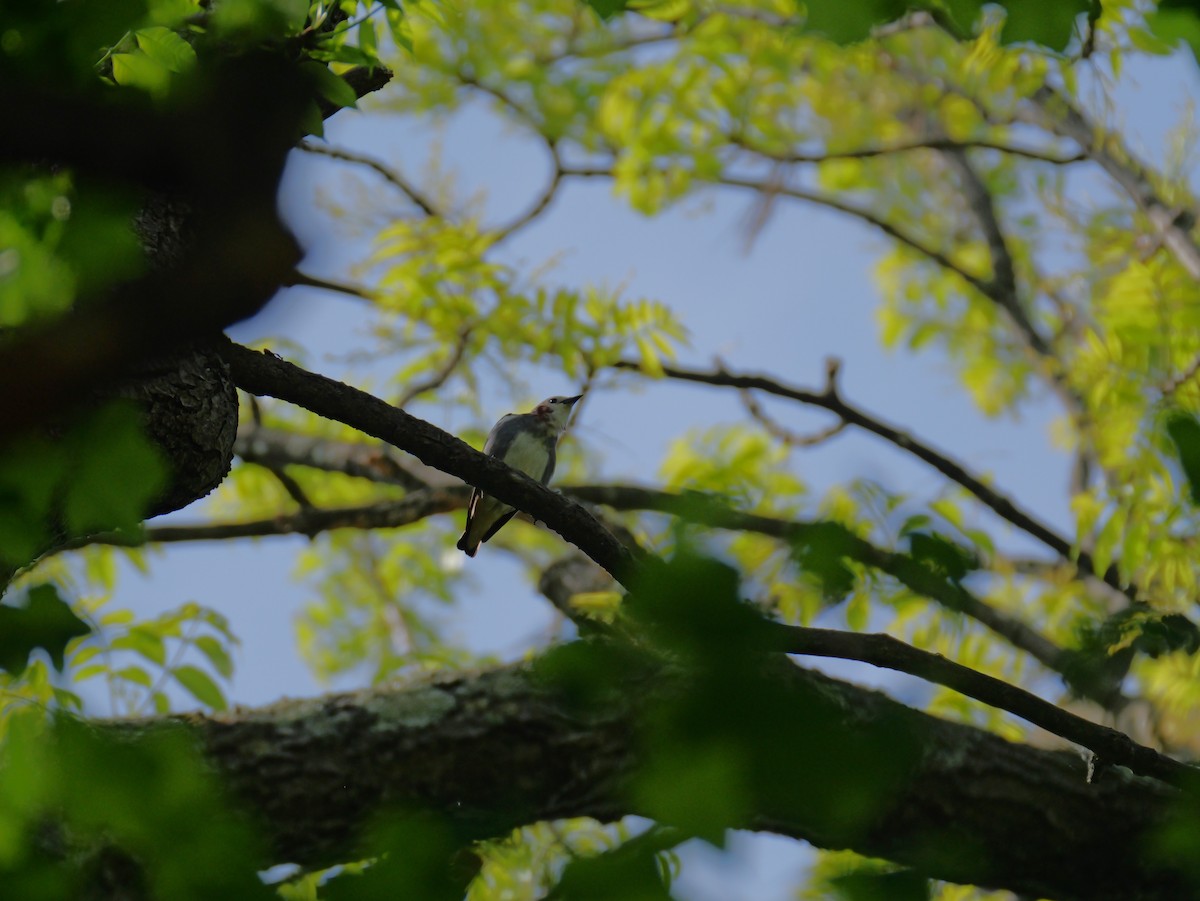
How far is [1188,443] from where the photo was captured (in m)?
1.13

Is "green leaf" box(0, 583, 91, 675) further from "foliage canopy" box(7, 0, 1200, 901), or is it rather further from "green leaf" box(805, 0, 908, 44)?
"green leaf" box(805, 0, 908, 44)

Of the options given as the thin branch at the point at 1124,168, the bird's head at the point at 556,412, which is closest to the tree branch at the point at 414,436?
the bird's head at the point at 556,412

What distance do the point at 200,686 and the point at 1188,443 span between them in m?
3.12

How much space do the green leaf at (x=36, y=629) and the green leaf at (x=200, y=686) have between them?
2.43 meters

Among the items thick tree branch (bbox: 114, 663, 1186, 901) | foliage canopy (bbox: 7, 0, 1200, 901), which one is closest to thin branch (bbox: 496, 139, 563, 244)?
foliage canopy (bbox: 7, 0, 1200, 901)

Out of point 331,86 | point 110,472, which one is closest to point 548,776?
point 331,86

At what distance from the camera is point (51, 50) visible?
4.16 feet

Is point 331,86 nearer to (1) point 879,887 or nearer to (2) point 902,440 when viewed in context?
(1) point 879,887

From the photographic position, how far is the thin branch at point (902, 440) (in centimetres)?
529

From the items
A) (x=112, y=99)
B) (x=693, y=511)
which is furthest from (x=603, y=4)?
(x=693, y=511)

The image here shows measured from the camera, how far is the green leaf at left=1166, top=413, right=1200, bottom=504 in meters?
1.13

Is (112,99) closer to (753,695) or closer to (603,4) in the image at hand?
(603,4)

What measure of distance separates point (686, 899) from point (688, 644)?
0.24m

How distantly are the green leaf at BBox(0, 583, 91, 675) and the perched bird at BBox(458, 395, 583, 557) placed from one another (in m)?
4.81
